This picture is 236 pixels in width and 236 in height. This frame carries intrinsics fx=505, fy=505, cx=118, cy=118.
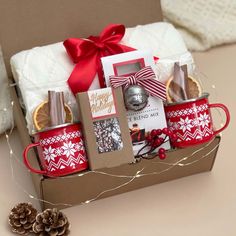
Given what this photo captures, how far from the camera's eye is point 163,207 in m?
0.96

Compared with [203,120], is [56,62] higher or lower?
higher

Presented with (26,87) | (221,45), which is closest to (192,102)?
(26,87)

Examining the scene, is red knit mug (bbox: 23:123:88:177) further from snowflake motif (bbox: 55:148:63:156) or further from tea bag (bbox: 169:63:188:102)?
tea bag (bbox: 169:63:188:102)

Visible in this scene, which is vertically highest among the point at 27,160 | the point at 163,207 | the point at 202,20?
the point at 202,20

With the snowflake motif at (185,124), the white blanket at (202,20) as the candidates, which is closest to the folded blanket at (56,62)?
the snowflake motif at (185,124)


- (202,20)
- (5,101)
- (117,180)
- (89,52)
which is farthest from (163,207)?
(202,20)

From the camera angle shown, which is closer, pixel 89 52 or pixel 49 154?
pixel 49 154

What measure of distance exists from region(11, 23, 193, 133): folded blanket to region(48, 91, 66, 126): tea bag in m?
0.06

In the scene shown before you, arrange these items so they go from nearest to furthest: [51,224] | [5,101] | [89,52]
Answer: [51,224] → [89,52] → [5,101]

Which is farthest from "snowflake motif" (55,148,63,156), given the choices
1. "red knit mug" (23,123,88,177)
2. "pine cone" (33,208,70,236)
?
"pine cone" (33,208,70,236)

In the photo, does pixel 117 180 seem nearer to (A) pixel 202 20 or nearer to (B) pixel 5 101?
(B) pixel 5 101

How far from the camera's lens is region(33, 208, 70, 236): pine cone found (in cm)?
89

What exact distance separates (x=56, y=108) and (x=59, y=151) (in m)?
0.08

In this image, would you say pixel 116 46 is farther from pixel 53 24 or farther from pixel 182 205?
pixel 182 205
